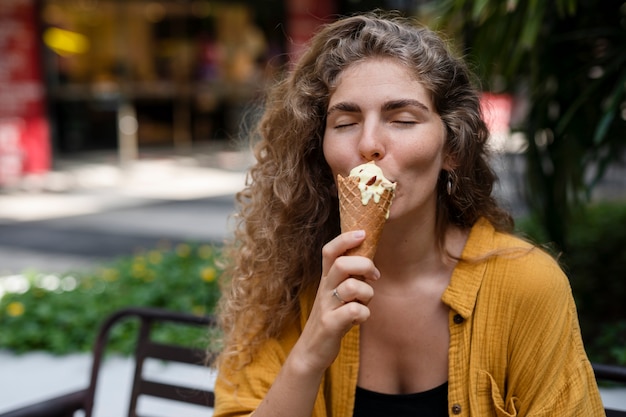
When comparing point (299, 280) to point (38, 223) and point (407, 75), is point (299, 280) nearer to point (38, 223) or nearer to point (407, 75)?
point (407, 75)

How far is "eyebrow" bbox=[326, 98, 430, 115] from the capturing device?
1.81 metres

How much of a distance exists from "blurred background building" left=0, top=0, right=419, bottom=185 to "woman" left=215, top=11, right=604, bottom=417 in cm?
1042

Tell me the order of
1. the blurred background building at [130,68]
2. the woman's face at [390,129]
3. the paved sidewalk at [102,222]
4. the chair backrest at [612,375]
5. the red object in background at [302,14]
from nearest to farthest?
the woman's face at [390,129] → the chair backrest at [612,375] → the paved sidewalk at [102,222] → the blurred background building at [130,68] → the red object in background at [302,14]

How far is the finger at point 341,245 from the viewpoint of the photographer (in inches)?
63.9

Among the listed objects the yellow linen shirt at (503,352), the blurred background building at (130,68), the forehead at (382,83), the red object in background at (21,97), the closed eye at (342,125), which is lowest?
the yellow linen shirt at (503,352)

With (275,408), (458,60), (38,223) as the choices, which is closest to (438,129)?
(458,60)

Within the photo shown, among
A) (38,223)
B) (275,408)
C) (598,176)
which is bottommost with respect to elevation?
(275,408)

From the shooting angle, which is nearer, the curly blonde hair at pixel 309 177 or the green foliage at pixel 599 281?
the curly blonde hair at pixel 309 177

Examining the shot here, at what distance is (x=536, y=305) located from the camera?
6.00 feet

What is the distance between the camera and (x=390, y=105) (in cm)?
181

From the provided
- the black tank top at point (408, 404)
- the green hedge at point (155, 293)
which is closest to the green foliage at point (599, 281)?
the green hedge at point (155, 293)

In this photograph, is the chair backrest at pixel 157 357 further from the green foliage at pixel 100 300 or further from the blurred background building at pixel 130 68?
the blurred background building at pixel 130 68

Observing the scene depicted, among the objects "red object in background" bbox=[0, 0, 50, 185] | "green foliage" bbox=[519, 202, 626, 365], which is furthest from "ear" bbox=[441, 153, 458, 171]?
"red object in background" bbox=[0, 0, 50, 185]

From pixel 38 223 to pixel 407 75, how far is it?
8920 millimetres
